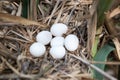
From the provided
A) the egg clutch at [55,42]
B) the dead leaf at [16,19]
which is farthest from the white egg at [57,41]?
the dead leaf at [16,19]

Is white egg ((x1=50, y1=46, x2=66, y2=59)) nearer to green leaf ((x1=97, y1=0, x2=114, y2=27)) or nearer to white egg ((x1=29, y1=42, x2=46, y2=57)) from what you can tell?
white egg ((x1=29, y1=42, x2=46, y2=57))

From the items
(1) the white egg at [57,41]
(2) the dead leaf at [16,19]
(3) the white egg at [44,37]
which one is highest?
(2) the dead leaf at [16,19]

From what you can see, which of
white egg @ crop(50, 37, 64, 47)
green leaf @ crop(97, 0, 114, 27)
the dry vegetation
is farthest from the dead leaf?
green leaf @ crop(97, 0, 114, 27)

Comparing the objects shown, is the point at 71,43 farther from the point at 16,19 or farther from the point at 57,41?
the point at 16,19

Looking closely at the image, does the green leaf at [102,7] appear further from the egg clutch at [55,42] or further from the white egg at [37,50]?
the white egg at [37,50]

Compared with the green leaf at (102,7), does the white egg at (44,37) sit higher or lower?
lower

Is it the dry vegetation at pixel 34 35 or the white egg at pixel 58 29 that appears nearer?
the dry vegetation at pixel 34 35

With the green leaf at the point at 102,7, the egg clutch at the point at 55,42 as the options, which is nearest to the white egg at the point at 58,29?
the egg clutch at the point at 55,42
